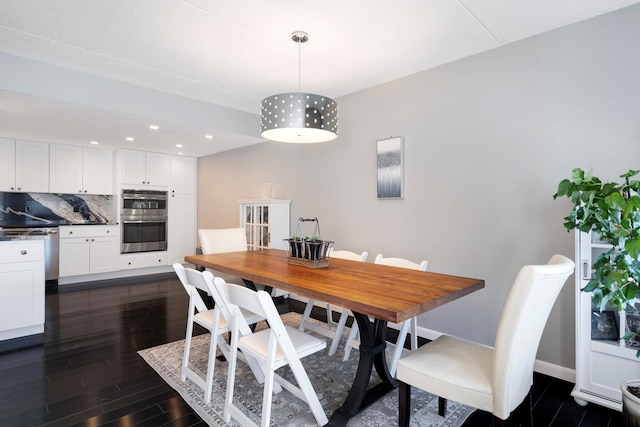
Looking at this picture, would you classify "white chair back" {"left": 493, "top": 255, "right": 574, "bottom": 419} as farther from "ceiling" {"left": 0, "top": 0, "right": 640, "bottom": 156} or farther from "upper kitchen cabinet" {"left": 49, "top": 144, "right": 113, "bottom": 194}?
"upper kitchen cabinet" {"left": 49, "top": 144, "right": 113, "bottom": 194}

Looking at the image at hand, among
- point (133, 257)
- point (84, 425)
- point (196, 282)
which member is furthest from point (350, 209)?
point (133, 257)

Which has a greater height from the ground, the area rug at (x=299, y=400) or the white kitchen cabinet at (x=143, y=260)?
the white kitchen cabinet at (x=143, y=260)

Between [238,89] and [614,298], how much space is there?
11.7 ft

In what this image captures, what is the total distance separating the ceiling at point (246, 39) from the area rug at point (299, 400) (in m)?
2.51

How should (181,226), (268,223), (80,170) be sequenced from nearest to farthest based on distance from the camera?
(268,223) → (80,170) → (181,226)

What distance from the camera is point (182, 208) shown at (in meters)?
6.25

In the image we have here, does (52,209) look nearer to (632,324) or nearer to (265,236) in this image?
(265,236)

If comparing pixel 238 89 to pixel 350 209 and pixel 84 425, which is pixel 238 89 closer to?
pixel 350 209

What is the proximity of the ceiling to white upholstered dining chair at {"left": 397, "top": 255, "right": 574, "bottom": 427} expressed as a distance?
1759 millimetres

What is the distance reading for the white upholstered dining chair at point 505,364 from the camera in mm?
1312

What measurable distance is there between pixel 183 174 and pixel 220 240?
336 centimetres

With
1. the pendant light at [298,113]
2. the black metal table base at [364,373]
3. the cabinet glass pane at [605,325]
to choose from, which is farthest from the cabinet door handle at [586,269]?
the pendant light at [298,113]

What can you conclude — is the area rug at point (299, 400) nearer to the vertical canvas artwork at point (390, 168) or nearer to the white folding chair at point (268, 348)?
the white folding chair at point (268, 348)

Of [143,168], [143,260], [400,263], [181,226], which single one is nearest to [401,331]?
[400,263]
